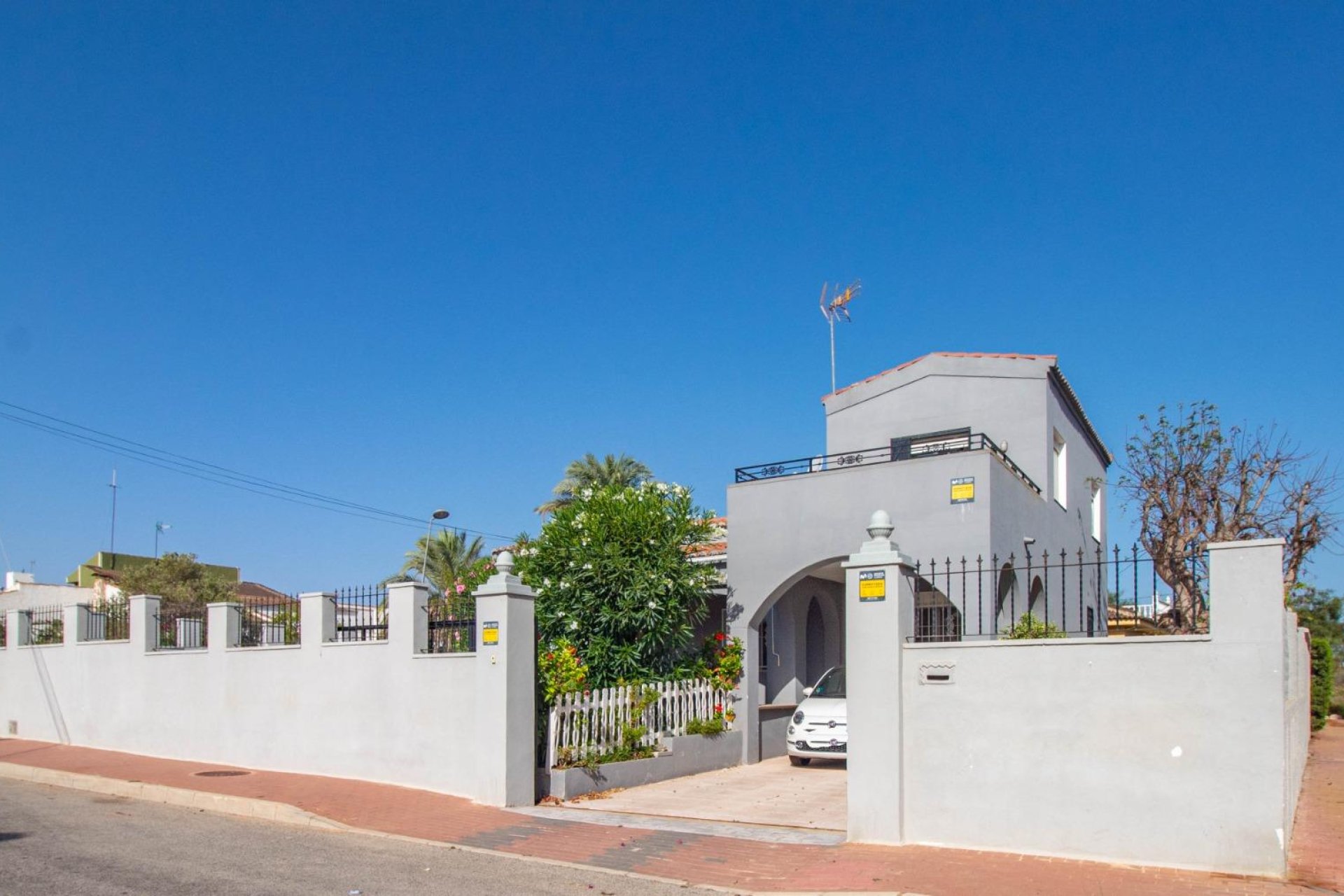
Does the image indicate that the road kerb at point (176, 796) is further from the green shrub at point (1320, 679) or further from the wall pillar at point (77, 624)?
the green shrub at point (1320, 679)

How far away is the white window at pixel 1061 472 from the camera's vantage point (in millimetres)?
21719

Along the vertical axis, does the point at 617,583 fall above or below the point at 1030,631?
above

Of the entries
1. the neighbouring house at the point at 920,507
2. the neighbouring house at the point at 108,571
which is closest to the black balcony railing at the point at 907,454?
the neighbouring house at the point at 920,507

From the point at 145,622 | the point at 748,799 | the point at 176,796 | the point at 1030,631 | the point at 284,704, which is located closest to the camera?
the point at 1030,631

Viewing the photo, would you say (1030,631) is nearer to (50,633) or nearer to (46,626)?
(50,633)

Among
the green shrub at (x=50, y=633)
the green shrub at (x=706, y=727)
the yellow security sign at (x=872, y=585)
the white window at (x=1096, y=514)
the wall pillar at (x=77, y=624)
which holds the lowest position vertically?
the green shrub at (x=706, y=727)

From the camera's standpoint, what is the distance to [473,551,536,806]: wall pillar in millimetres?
12336

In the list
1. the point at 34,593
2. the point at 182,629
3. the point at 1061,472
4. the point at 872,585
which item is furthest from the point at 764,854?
the point at 34,593

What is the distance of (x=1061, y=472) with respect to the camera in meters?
22.0

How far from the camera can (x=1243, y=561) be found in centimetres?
839

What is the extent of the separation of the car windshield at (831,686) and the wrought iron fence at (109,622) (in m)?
12.0

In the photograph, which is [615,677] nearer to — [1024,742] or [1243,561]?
[1024,742]

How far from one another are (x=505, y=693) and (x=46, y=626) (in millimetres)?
14327

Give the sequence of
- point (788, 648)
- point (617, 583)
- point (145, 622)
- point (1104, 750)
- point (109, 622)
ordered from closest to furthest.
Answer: point (1104, 750) → point (617, 583) → point (145, 622) → point (109, 622) → point (788, 648)
